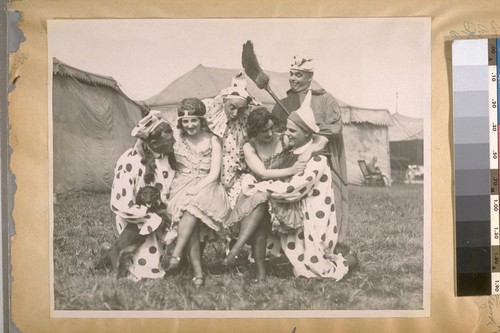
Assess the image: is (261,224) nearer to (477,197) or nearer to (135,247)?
(135,247)

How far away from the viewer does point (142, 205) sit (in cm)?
142

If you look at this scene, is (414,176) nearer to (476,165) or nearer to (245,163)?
(476,165)

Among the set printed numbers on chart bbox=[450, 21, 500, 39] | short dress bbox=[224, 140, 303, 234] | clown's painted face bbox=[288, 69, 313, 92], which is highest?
printed numbers on chart bbox=[450, 21, 500, 39]

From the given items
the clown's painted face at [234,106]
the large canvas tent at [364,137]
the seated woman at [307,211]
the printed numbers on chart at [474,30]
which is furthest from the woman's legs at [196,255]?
the printed numbers on chart at [474,30]

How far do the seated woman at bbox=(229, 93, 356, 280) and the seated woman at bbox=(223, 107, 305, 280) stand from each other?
0.02 meters

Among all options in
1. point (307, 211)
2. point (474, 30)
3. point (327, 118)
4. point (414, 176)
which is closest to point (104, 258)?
point (307, 211)

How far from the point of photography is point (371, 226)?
141cm

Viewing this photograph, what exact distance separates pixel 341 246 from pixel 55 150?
681mm

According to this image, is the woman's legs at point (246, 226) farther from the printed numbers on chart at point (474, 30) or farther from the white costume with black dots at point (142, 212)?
the printed numbers on chart at point (474, 30)

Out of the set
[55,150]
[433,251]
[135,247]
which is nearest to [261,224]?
[135,247]

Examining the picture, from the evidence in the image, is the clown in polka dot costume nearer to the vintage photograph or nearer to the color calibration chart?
the vintage photograph

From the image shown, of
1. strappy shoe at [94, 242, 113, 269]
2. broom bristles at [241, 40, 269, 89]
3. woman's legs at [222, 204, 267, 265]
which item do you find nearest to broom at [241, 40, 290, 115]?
broom bristles at [241, 40, 269, 89]

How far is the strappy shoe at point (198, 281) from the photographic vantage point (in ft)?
4.62

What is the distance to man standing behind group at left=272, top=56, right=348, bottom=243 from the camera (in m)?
1.40
